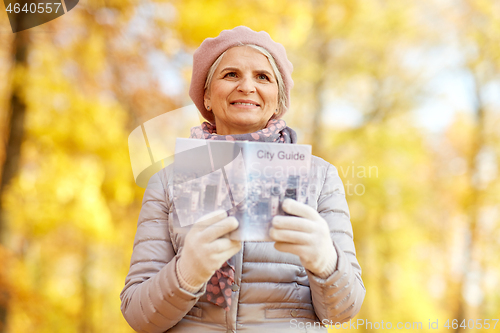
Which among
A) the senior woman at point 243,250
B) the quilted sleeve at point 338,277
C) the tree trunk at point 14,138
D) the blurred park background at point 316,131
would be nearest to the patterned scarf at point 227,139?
the senior woman at point 243,250

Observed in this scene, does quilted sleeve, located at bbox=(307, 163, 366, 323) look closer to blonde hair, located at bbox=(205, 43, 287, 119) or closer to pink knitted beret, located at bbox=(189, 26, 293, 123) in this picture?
blonde hair, located at bbox=(205, 43, 287, 119)

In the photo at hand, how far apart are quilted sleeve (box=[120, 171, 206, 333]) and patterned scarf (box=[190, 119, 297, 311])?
0.12 meters

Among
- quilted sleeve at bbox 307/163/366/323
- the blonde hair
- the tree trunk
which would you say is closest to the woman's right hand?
quilted sleeve at bbox 307/163/366/323

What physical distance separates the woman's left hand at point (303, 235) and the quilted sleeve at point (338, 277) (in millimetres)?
71

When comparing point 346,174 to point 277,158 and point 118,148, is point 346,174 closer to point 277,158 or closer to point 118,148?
point 118,148

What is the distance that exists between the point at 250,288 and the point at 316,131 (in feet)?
17.3

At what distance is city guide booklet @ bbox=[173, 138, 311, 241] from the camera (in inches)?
40.0

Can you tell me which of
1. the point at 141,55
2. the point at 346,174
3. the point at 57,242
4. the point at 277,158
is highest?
the point at 141,55

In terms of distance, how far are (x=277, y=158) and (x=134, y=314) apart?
0.75 m

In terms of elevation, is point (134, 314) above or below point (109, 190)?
below

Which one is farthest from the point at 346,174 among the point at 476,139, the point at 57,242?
the point at 57,242

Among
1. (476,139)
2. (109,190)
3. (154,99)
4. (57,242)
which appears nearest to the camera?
(109,190)

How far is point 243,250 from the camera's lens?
1.36 metres

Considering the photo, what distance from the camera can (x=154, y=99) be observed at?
14.7ft
